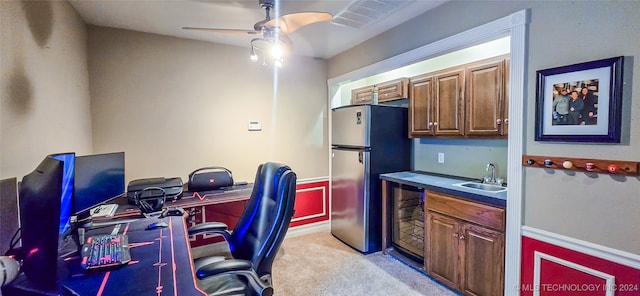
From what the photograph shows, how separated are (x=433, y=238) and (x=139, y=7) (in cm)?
320

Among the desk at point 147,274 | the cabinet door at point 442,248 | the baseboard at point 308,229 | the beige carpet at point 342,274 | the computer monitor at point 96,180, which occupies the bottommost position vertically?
the beige carpet at point 342,274

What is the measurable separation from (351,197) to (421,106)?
126 centimetres

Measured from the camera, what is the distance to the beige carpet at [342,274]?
2.38 meters

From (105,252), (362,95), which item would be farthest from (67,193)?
(362,95)

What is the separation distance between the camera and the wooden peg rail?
141 cm

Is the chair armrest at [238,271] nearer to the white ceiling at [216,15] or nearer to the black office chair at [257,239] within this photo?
the black office chair at [257,239]

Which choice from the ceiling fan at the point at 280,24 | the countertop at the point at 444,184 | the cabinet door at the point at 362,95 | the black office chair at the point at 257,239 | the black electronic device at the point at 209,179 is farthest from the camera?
the cabinet door at the point at 362,95

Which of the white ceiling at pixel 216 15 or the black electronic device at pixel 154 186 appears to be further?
the black electronic device at pixel 154 186

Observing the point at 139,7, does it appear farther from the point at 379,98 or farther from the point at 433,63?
the point at 433,63

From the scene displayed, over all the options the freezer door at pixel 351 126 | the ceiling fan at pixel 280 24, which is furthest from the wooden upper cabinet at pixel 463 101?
the ceiling fan at pixel 280 24

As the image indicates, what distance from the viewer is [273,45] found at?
2230 mm

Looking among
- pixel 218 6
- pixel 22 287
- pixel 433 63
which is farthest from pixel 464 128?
pixel 22 287

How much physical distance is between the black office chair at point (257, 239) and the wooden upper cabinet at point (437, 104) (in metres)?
1.78

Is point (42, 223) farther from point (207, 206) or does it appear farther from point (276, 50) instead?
point (207, 206)
